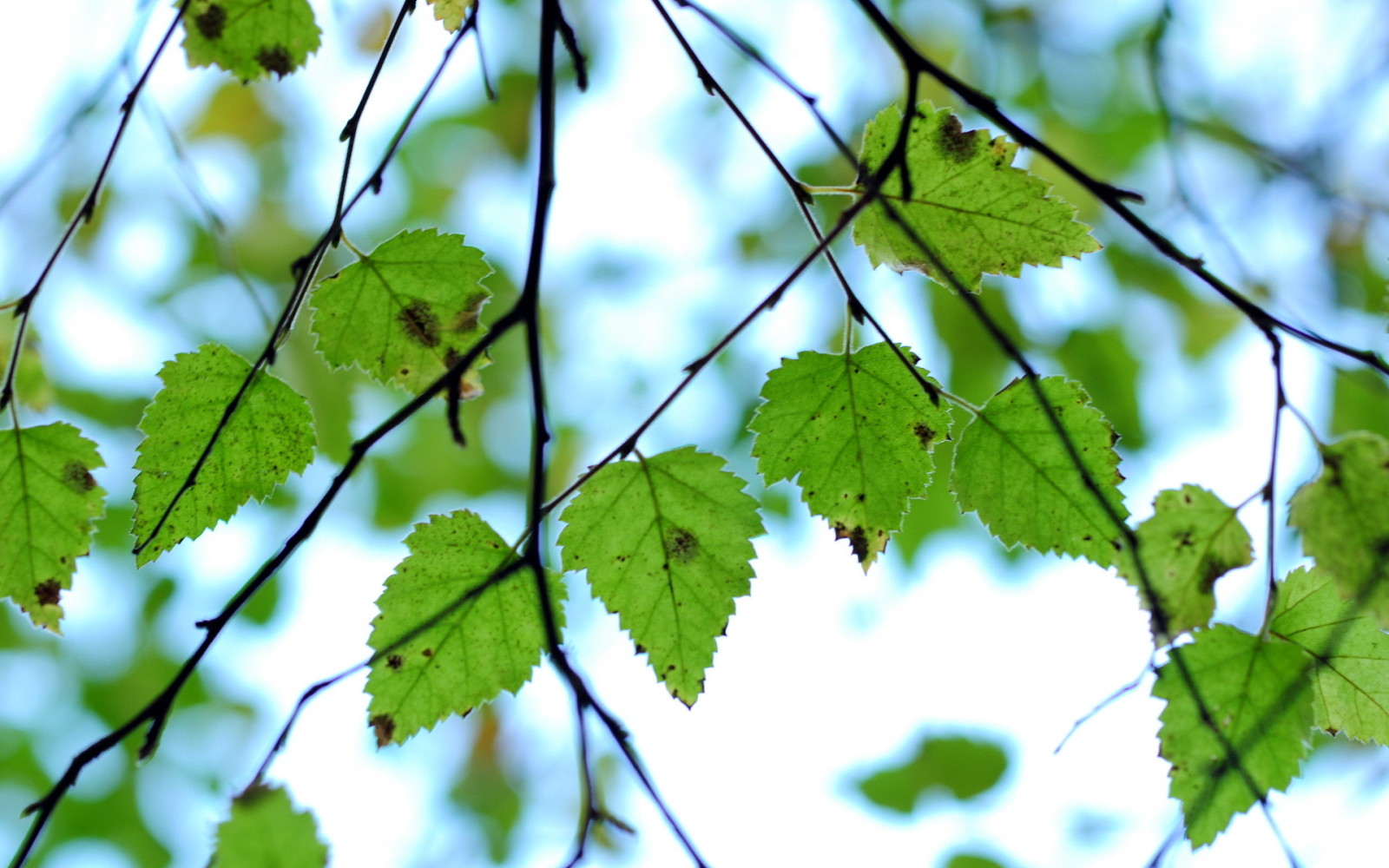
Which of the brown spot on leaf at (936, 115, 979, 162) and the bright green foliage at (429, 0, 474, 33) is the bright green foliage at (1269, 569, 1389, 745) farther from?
the bright green foliage at (429, 0, 474, 33)

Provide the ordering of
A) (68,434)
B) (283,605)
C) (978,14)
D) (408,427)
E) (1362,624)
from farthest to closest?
(408,427) → (283,605) → (978,14) → (68,434) → (1362,624)

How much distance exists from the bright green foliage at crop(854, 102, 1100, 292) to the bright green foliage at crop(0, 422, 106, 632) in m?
0.70

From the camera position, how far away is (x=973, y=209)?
0.68 meters

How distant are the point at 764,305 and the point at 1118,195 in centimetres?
23

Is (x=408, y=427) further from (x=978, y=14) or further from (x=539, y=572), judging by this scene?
(x=539, y=572)

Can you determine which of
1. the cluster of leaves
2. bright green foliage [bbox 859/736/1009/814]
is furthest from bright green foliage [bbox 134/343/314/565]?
bright green foliage [bbox 859/736/1009/814]

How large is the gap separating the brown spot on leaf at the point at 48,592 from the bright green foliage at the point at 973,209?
2.42ft

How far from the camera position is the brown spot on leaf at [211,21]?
0.74 metres

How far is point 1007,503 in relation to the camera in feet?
2.38

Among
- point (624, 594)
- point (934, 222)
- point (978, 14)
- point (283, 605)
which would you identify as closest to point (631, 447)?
point (624, 594)

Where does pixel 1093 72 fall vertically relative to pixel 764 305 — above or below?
above

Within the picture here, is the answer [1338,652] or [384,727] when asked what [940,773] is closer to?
[1338,652]

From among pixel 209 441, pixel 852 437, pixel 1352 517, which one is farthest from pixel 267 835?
pixel 1352 517

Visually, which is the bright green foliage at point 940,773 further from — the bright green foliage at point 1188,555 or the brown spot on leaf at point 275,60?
the brown spot on leaf at point 275,60
